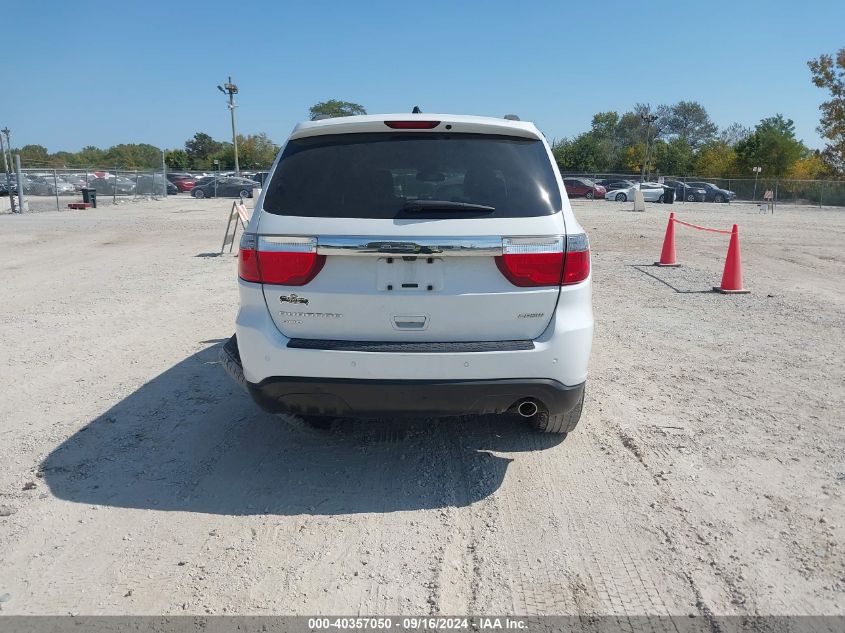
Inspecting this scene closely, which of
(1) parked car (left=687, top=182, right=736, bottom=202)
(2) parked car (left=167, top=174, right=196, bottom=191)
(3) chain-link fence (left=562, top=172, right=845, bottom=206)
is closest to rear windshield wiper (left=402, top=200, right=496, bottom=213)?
(3) chain-link fence (left=562, top=172, right=845, bottom=206)

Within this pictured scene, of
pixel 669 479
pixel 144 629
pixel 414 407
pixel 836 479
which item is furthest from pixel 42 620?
pixel 836 479

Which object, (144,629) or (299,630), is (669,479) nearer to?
(299,630)

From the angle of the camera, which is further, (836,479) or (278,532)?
(836,479)

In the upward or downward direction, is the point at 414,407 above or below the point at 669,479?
above

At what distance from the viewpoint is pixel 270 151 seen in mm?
91562

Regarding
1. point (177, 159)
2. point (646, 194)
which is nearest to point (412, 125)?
point (646, 194)

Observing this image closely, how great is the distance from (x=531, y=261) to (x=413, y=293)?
0.65 meters

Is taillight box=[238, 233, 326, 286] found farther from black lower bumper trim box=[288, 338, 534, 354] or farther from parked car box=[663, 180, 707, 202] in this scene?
parked car box=[663, 180, 707, 202]

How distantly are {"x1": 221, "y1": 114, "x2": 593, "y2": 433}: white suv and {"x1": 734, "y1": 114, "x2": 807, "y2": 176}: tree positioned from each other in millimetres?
70826

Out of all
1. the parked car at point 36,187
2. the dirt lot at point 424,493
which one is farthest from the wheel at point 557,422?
the parked car at point 36,187

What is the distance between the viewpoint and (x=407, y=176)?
3709 millimetres

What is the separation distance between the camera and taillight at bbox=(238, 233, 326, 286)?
351 cm

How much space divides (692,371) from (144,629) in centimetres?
496

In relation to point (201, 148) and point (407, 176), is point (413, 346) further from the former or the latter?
point (201, 148)
